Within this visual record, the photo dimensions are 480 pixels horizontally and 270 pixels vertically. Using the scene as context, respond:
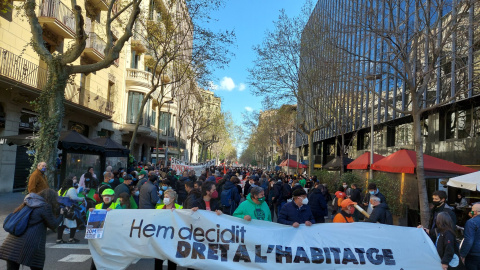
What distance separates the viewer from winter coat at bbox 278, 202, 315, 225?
5.72 metres

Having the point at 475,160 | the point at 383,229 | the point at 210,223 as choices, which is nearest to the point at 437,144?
the point at 475,160

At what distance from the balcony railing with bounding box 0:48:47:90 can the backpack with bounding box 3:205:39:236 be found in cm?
1202

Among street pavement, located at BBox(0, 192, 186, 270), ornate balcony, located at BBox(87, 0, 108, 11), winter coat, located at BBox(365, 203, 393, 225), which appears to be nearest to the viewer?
street pavement, located at BBox(0, 192, 186, 270)

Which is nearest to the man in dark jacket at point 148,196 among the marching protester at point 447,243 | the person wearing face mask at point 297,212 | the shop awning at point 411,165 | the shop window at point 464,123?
the person wearing face mask at point 297,212

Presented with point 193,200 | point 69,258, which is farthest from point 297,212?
point 69,258

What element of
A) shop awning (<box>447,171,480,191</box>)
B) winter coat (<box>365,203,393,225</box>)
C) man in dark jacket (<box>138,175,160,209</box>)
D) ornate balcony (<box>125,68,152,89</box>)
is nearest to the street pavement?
man in dark jacket (<box>138,175,160,209</box>)

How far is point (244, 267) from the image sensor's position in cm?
515

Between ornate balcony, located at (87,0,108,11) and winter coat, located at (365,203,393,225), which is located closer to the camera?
winter coat, located at (365,203,393,225)

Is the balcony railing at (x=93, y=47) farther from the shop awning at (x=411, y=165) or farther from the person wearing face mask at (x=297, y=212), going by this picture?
the person wearing face mask at (x=297, y=212)

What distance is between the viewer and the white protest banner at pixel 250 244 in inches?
207

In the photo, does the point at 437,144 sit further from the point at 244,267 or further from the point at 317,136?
the point at 317,136

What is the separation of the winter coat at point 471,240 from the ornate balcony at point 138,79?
2788 centimetres

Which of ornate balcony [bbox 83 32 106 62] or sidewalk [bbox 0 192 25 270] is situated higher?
ornate balcony [bbox 83 32 106 62]

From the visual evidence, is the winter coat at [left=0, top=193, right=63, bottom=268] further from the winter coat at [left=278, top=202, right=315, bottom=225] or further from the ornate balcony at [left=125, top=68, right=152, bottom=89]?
the ornate balcony at [left=125, top=68, right=152, bottom=89]
